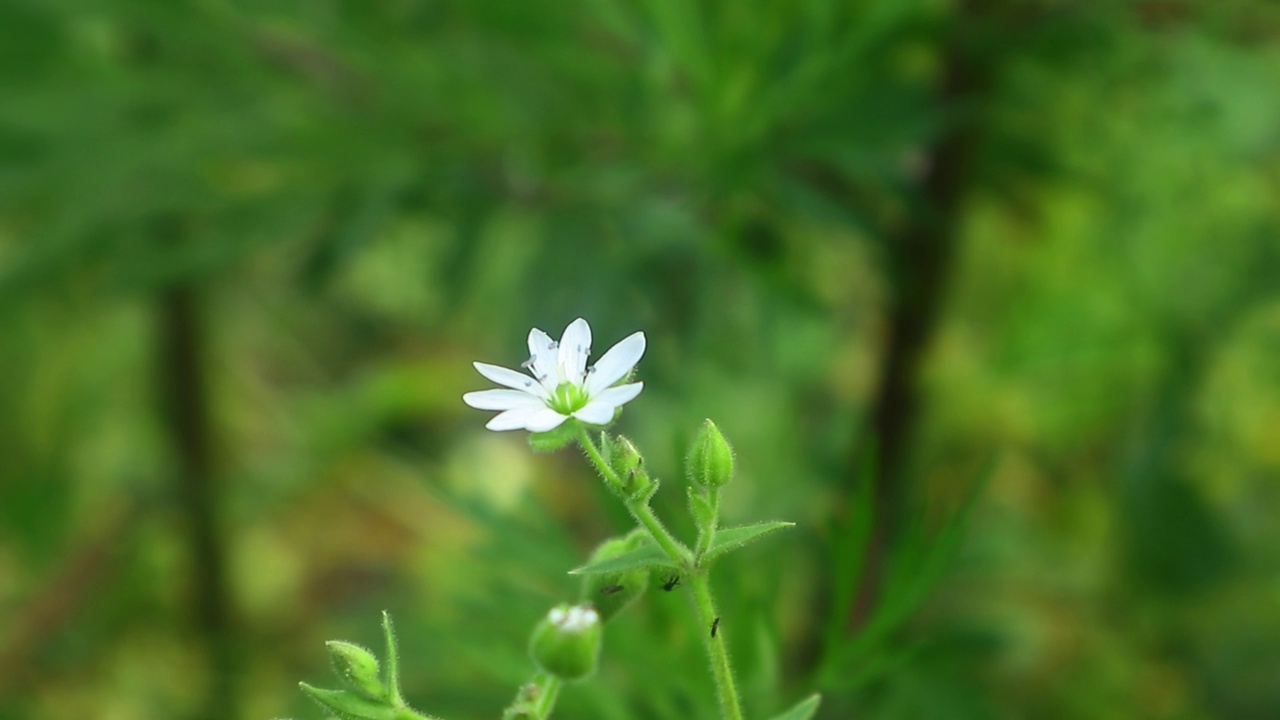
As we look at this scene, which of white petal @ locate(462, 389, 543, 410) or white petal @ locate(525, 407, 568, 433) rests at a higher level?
white petal @ locate(462, 389, 543, 410)

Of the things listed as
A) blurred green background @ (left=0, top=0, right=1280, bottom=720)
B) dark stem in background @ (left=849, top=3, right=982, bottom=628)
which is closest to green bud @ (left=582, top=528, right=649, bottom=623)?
blurred green background @ (left=0, top=0, right=1280, bottom=720)

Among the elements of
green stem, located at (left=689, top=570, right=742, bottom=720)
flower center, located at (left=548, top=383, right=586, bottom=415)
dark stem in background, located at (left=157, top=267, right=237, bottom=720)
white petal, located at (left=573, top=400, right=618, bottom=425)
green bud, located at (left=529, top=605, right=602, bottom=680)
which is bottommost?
green stem, located at (left=689, top=570, right=742, bottom=720)

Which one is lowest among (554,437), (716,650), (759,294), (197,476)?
(716,650)

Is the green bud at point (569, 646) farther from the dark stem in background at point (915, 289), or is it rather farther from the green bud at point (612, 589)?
the dark stem in background at point (915, 289)

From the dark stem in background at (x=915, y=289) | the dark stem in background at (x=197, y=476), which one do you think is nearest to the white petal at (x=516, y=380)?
the dark stem in background at (x=915, y=289)

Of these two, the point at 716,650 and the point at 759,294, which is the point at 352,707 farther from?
the point at 759,294

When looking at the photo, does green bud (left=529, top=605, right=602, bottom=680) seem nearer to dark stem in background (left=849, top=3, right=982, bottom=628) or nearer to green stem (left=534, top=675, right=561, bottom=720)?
green stem (left=534, top=675, right=561, bottom=720)

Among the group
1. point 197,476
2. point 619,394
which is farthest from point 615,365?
point 197,476
